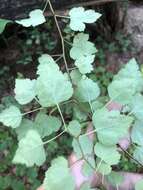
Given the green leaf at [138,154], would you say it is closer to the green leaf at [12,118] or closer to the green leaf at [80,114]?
the green leaf at [80,114]

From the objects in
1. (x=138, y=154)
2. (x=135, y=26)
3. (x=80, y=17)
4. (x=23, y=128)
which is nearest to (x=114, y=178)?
(x=138, y=154)

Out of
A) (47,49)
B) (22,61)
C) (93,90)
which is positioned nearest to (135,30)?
(47,49)

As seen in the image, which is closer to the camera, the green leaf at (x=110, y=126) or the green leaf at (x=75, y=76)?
the green leaf at (x=110, y=126)

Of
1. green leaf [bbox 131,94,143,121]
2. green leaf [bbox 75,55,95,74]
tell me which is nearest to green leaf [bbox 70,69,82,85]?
green leaf [bbox 75,55,95,74]

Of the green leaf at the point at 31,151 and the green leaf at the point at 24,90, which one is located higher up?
the green leaf at the point at 24,90

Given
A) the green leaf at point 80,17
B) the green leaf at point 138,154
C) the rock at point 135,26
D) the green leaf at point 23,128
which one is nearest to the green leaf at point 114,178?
the green leaf at point 138,154

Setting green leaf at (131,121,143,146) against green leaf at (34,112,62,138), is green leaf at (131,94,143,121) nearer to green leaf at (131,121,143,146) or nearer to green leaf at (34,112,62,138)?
green leaf at (131,121,143,146)

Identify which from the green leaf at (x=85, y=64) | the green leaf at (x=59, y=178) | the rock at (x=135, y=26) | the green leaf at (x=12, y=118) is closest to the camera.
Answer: the green leaf at (x=59, y=178)
